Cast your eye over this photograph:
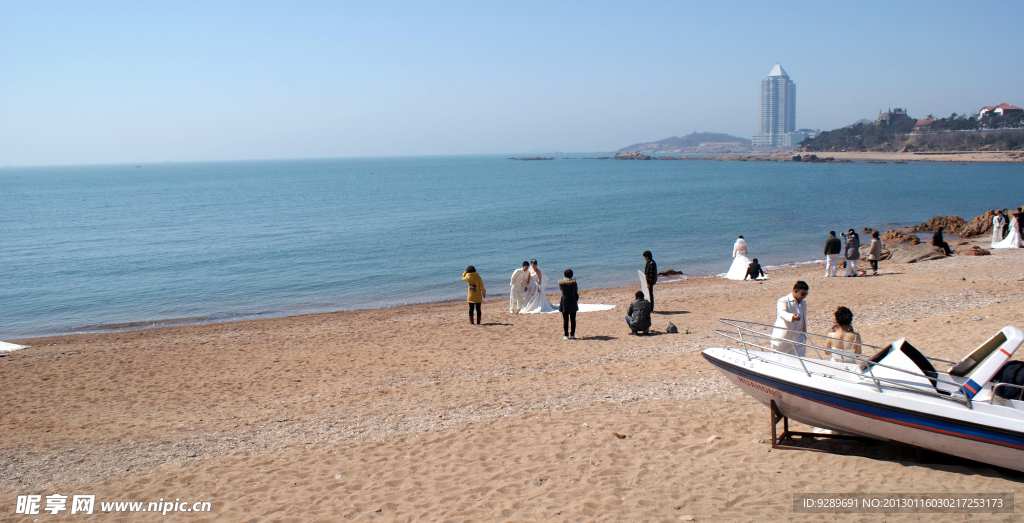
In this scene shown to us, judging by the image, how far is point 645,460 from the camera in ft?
19.8

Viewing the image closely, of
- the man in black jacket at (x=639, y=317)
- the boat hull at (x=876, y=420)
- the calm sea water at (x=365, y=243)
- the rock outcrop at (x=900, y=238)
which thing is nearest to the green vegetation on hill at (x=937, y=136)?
the calm sea water at (x=365, y=243)

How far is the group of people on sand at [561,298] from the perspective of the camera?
12.4 m

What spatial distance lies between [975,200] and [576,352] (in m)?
60.7

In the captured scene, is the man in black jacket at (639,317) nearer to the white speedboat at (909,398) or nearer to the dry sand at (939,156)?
the white speedboat at (909,398)

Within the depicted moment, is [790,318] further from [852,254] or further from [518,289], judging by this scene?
[852,254]

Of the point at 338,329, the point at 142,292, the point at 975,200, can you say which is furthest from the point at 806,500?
the point at 975,200

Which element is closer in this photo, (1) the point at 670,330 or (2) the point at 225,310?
(1) the point at 670,330

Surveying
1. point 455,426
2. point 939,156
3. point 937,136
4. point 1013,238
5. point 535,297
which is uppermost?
point 937,136

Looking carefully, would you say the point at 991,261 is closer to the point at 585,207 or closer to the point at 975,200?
the point at 585,207

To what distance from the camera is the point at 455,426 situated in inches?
293

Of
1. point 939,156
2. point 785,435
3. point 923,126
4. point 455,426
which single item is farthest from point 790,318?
point 923,126

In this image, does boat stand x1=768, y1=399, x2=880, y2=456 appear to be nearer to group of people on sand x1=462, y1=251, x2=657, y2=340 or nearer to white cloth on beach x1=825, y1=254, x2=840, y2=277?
group of people on sand x1=462, y1=251, x2=657, y2=340

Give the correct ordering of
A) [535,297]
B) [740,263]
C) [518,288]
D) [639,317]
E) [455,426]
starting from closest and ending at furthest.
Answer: [455,426] → [639,317] → [535,297] → [518,288] → [740,263]

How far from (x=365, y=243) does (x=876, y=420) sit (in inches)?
1356
